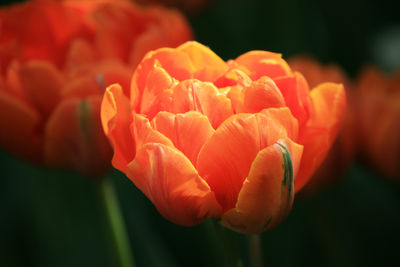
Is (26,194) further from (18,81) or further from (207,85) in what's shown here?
(207,85)

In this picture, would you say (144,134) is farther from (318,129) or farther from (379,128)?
(379,128)

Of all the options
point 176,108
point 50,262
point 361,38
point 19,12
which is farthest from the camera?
point 361,38

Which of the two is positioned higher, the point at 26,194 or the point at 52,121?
the point at 52,121

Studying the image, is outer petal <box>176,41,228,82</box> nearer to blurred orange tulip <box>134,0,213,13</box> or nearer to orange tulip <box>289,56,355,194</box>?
orange tulip <box>289,56,355,194</box>

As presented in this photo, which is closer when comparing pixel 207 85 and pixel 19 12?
pixel 207 85

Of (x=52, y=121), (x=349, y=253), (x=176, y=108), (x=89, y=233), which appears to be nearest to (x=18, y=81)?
(x=52, y=121)

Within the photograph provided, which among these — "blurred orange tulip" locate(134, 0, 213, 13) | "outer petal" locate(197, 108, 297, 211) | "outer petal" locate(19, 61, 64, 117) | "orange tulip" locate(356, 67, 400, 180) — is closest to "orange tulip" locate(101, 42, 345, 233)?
"outer petal" locate(197, 108, 297, 211)

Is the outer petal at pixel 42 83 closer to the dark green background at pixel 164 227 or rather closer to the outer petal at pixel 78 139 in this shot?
the outer petal at pixel 78 139

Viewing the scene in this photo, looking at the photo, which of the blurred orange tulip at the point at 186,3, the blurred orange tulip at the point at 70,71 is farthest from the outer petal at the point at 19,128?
the blurred orange tulip at the point at 186,3
